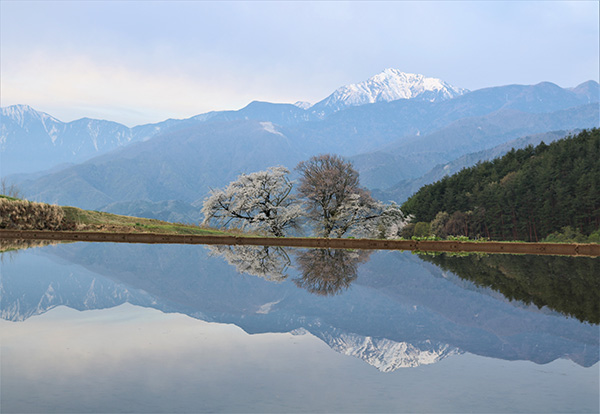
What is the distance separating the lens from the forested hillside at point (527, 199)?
72750 millimetres

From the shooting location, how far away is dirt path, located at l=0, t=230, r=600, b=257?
2773 centimetres

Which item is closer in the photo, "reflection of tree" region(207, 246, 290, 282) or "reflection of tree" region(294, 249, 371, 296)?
"reflection of tree" region(294, 249, 371, 296)

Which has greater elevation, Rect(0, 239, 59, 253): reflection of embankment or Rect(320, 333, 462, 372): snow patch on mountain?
Rect(0, 239, 59, 253): reflection of embankment

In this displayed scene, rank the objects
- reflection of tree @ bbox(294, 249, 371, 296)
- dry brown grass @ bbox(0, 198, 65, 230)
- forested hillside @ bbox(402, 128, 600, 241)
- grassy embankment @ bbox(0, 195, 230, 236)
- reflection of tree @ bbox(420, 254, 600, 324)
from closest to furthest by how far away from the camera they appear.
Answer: reflection of tree @ bbox(420, 254, 600, 324), reflection of tree @ bbox(294, 249, 371, 296), dry brown grass @ bbox(0, 198, 65, 230), grassy embankment @ bbox(0, 195, 230, 236), forested hillside @ bbox(402, 128, 600, 241)

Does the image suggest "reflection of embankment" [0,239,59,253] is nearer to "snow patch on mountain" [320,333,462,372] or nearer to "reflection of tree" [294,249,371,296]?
"reflection of tree" [294,249,371,296]

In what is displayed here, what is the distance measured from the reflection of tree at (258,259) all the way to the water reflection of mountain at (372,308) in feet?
1.96

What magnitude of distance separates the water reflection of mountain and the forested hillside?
5321 cm

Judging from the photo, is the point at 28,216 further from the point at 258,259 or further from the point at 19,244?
the point at 258,259

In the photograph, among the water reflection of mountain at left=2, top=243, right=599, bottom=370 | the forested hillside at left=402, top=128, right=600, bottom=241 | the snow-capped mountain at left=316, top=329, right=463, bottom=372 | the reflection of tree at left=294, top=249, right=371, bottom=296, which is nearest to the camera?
the snow-capped mountain at left=316, top=329, right=463, bottom=372

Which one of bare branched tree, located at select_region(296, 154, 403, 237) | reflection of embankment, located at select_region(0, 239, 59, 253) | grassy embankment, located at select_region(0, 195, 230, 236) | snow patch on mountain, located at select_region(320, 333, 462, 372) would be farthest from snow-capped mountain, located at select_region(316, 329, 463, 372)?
bare branched tree, located at select_region(296, 154, 403, 237)

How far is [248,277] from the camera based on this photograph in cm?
2011

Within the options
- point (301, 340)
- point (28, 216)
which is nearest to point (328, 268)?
point (301, 340)

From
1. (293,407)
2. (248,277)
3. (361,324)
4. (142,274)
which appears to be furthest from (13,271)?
(293,407)

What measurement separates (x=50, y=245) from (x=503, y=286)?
24.4m
